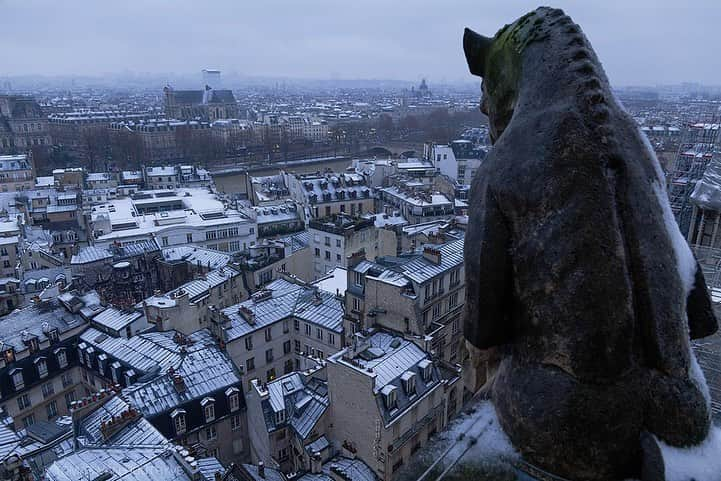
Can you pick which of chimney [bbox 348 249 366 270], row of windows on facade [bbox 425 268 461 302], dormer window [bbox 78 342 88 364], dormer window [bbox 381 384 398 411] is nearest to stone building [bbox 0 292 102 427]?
dormer window [bbox 78 342 88 364]

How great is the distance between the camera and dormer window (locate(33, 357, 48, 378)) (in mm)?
25656

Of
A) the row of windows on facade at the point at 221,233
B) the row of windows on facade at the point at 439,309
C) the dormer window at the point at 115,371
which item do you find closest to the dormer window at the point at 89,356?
the dormer window at the point at 115,371

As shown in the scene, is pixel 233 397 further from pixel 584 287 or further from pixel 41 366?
pixel 584 287

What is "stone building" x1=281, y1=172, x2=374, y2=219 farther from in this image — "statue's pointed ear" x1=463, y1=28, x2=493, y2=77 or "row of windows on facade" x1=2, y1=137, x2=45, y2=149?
"row of windows on facade" x1=2, y1=137, x2=45, y2=149

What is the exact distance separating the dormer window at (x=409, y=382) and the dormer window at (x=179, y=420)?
826 cm

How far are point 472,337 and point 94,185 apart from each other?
69.4 m

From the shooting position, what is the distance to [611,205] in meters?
4.15

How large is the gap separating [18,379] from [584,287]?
27.1 metres

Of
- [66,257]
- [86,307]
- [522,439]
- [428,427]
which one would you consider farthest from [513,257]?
[66,257]

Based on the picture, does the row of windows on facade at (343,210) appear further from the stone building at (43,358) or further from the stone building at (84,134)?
the stone building at (84,134)

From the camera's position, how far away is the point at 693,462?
4043 millimetres

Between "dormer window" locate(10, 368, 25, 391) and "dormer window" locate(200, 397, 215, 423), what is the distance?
925cm

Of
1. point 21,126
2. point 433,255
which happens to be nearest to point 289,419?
point 433,255

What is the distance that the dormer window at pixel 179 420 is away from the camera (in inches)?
822
